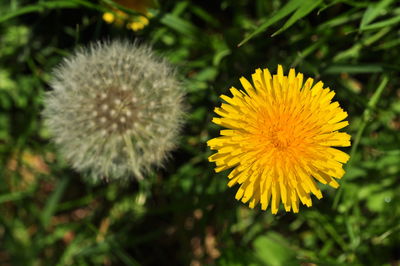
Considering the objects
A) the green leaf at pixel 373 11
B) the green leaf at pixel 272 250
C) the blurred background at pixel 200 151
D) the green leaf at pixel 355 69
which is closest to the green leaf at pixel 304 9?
the blurred background at pixel 200 151

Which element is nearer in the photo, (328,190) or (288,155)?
(288,155)

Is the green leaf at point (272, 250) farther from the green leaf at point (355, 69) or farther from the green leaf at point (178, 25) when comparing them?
the green leaf at point (178, 25)

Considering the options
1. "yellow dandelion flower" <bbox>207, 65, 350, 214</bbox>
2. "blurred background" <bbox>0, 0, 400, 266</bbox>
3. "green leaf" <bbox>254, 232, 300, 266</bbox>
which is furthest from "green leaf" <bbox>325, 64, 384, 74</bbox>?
"green leaf" <bbox>254, 232, 300, 266</bbox>

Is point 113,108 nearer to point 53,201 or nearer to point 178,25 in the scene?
point 178,25

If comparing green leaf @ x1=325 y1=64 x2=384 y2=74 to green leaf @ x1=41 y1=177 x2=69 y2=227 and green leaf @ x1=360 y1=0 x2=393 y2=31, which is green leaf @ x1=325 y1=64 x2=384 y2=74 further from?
green leaf @ x1=41 y1=177 x2=69 y2=227

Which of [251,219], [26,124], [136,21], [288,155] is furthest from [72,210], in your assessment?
[288,155]

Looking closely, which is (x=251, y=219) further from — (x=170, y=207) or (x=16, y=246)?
(x=16, y=246)
